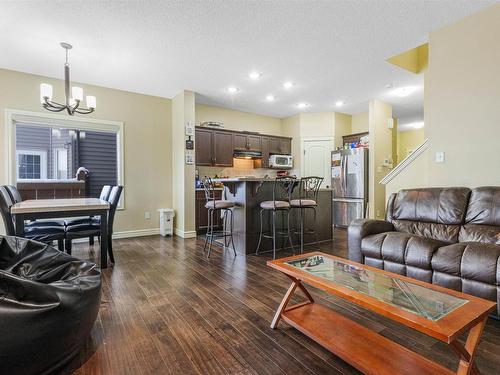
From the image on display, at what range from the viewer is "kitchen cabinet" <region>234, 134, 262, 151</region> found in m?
6.21

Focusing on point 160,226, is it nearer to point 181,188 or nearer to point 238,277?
point 181,188

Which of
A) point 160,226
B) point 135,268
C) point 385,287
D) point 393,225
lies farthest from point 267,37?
point 160,226

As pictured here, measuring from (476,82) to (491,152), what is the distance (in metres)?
0.80

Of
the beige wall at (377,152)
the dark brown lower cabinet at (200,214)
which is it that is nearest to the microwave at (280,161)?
the beige wall at (377,152)

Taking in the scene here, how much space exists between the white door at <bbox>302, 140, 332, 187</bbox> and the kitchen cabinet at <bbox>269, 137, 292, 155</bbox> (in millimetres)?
441

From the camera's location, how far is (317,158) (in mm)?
6750

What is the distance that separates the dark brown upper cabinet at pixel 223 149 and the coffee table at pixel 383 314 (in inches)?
164

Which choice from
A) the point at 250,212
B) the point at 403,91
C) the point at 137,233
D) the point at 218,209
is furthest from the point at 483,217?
the point at 137,233

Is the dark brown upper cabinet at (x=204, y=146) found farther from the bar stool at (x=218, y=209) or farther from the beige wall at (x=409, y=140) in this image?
the beige wall at (x=409, y=140)

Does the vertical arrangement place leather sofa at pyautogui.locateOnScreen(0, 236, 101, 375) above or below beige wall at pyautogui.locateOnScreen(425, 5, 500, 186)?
below

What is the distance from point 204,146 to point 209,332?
4.34 metres

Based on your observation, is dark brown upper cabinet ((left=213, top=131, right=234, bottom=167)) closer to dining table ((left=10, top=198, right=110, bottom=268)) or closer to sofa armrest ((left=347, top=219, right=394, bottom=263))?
dining table ((left=10, top=198, right=110, bottom=268))

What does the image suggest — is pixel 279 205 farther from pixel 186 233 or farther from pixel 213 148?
pixel 213 148

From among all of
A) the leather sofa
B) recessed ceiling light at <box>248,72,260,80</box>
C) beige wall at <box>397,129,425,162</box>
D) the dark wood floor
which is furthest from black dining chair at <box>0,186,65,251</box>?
beige wall at <box>397,129,425,162</box>
